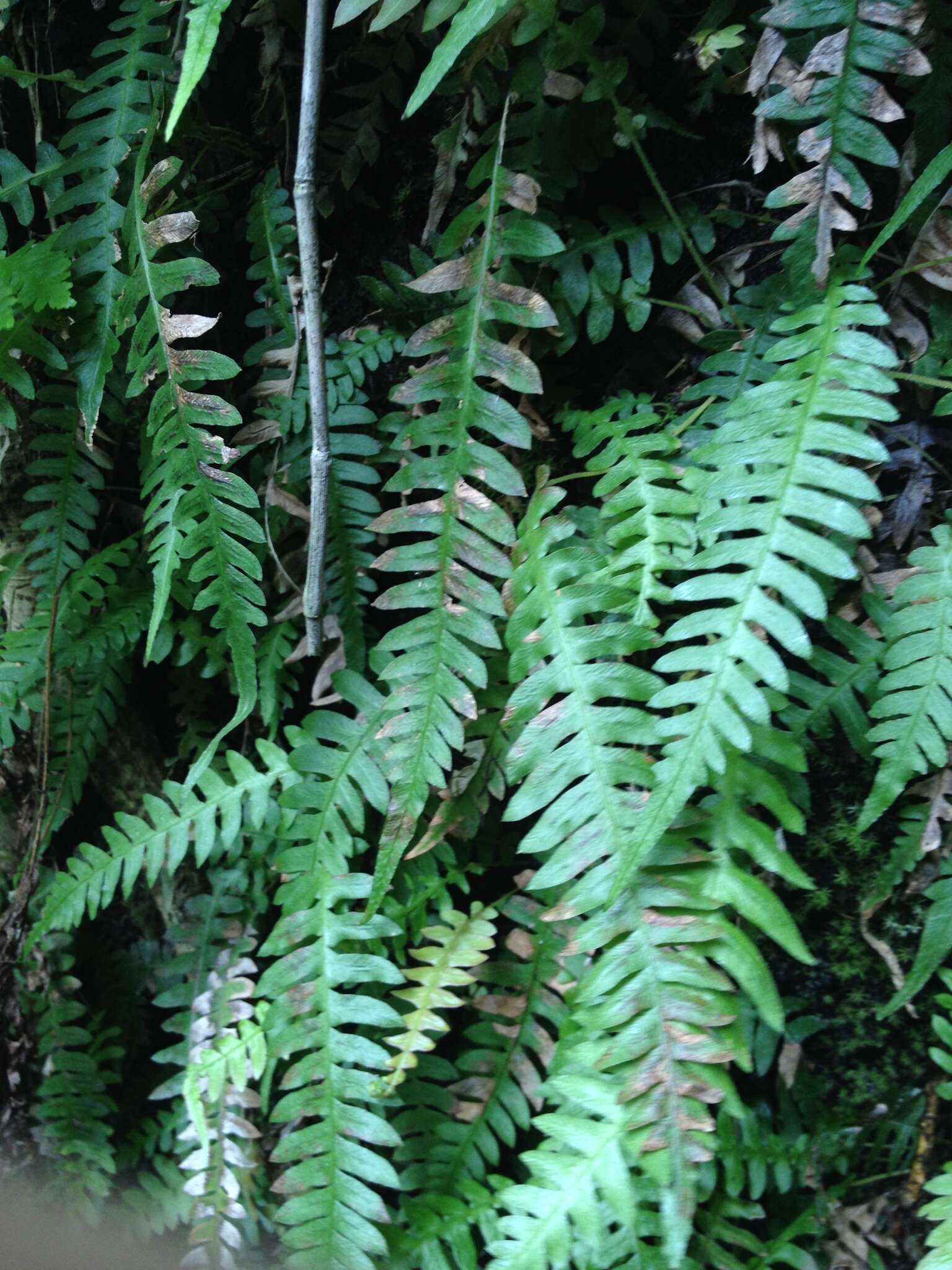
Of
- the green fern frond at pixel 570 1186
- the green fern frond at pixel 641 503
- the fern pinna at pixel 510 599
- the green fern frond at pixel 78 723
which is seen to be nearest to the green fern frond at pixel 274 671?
the fern pinna at pixel 510 599

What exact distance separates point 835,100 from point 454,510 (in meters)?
0.79

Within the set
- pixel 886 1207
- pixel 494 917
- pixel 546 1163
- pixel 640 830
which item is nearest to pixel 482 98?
pixel 640 830


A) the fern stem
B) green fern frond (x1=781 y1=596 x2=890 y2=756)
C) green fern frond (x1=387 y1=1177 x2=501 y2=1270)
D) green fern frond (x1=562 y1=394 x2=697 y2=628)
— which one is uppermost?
the fern stem

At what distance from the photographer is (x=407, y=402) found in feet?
4.59

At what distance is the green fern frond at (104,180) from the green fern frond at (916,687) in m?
1.31

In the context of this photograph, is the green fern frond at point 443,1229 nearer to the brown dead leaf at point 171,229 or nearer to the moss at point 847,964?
the moss at point 847,964

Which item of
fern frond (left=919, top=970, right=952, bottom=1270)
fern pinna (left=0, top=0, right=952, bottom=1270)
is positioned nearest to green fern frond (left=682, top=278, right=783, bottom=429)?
fern pinna (left=0, top=0, right=952, bottom=1270)

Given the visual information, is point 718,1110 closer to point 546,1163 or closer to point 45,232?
point 546,1163

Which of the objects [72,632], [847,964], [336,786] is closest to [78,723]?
[72,632]

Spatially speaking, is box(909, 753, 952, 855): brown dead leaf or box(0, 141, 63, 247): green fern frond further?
box(0, 141, 63, 247): green fern frond

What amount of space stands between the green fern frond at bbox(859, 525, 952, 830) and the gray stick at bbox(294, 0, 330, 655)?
0.92m

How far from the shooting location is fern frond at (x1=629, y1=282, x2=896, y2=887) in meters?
1.06

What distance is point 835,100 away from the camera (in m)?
1.24

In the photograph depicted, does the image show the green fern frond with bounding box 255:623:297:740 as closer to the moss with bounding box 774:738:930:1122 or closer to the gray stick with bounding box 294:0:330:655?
the gray stick with bounding box 294:0:330:655
